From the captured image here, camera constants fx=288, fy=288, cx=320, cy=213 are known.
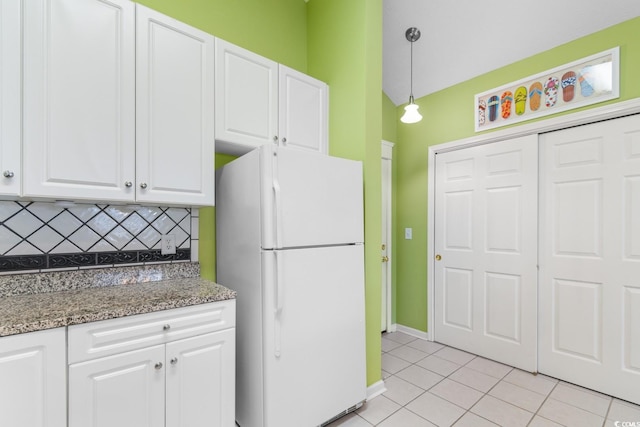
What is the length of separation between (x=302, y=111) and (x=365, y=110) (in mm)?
467

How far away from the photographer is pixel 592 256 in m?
2.23

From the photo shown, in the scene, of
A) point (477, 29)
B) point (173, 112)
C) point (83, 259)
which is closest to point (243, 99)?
point (173, 112)

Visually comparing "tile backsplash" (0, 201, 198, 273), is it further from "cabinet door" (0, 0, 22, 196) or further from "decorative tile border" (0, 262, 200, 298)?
"cabinet door" (0, 0, 22, 196)

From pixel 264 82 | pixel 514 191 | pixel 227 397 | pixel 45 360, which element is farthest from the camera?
pixel 514 191

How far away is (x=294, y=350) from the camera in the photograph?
1593 mm

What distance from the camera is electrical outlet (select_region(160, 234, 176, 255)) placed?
6.16ft

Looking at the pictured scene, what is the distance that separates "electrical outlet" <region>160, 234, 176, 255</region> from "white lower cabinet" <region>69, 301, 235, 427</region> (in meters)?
0.66

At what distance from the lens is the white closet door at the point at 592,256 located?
2.07 m

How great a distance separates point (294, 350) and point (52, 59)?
1.83 m

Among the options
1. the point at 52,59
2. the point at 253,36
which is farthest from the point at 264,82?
the point at 52,59

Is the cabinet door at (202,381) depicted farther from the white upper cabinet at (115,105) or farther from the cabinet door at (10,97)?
the cabinet door at (10,97)

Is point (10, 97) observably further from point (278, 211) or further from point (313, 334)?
point (313, 334)

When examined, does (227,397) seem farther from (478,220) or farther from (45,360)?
(478,220)

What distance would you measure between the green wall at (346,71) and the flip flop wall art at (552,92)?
130cm
